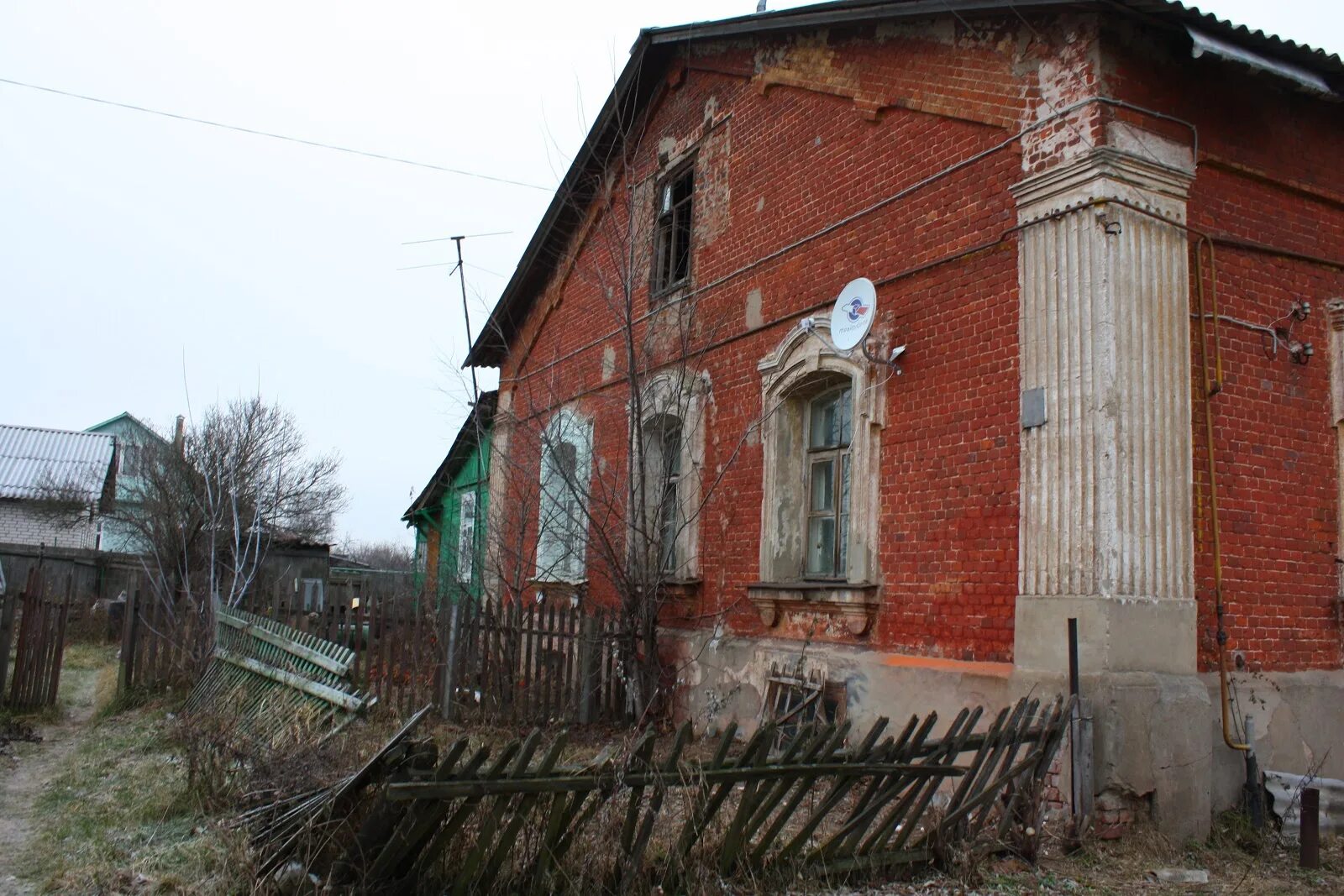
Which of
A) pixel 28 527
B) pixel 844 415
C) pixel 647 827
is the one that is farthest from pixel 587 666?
pixel 28 527

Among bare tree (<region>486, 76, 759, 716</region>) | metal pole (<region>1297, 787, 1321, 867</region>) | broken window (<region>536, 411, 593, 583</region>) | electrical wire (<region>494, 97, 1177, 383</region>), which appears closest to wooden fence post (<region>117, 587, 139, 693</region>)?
bare tree (<region>486, 76, 759, 716</region>)

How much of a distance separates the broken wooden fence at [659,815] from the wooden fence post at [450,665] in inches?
203

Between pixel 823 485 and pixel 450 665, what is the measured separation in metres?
3.89

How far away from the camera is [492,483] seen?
14484 mm

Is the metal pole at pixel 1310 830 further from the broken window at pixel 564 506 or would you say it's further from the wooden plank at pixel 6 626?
the wooden plank at pixel 6 626

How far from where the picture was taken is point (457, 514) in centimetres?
2002

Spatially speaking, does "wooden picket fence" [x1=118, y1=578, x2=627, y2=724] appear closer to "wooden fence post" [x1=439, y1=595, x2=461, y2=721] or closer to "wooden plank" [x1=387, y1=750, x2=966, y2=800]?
"wooden fence post" [x1=439, y1=595, x2=461, y2=721]

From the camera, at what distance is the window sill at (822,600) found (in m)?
7.62

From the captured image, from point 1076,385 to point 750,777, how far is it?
3.25 m

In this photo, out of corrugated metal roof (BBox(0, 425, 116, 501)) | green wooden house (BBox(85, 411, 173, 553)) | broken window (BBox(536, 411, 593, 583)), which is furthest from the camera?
corrugated metal roof (BBox(0, 425, 116, 501))

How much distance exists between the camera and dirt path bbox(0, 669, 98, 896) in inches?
204

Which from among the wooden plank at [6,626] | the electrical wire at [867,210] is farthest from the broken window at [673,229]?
the wooden plank at [6,626]

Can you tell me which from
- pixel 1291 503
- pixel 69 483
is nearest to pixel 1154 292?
pixel 1291 503

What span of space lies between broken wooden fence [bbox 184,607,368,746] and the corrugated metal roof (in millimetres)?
26029
